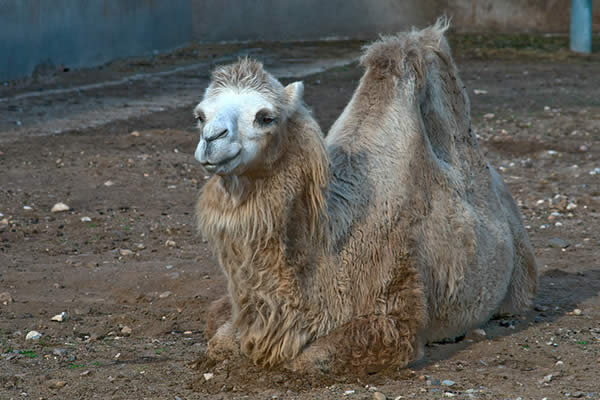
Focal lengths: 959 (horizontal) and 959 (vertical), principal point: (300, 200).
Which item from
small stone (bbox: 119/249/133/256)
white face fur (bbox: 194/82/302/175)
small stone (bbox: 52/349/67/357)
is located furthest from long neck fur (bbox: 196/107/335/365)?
small stone (bbox: 119/249/133/256)

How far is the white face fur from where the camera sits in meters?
4.04

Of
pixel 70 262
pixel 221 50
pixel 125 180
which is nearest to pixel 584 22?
pixel 221 50

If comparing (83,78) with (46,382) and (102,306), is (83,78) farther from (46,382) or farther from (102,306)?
(46,382)

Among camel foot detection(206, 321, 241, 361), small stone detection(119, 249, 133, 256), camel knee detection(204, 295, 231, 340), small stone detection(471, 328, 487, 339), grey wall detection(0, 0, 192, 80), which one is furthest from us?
grey wall detection(0, 0, 192, 80)

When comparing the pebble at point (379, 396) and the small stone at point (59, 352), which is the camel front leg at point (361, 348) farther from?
the small stone at point (59, 352)

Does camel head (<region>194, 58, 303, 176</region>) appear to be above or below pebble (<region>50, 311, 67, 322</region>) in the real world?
above

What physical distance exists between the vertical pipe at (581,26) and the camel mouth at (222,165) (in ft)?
50.5

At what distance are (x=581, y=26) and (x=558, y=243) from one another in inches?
463

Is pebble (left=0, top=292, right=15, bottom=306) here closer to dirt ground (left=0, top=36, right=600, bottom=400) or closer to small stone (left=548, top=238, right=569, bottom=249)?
dirt ground (left=0, top=36, right=600, bottom=400)

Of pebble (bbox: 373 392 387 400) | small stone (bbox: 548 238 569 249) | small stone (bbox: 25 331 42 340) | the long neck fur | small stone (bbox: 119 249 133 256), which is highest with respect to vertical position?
the long neck fur

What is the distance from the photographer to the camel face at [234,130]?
13.2 ft

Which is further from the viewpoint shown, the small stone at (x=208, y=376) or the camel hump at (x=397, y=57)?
the camel hump at (x=397, y=57)

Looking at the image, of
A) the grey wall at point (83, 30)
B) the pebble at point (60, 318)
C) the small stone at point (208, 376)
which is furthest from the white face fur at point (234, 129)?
the grey wall at point (83, 30)

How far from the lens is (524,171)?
32.7 feet
